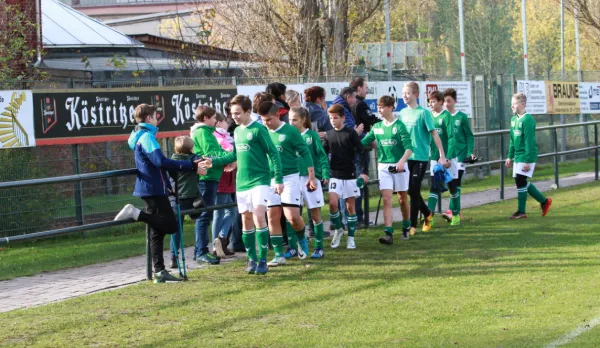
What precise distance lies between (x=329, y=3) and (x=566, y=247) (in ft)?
41.3

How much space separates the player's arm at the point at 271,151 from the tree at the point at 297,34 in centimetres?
1143

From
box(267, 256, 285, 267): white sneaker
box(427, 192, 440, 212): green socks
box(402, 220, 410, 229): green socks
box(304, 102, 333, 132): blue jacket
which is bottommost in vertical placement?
box(267, 256, 285, 267): white sneaker

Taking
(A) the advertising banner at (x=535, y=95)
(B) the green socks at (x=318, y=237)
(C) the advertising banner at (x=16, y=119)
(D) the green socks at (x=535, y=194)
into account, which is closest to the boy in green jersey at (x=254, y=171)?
(B) the green socks at (x=318, y=237)

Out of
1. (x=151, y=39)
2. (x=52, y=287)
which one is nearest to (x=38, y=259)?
(x=52, y=287)

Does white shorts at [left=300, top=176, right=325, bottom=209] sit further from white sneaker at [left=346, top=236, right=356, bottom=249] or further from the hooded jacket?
the hooded jacket

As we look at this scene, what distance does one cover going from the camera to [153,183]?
9.65 meters

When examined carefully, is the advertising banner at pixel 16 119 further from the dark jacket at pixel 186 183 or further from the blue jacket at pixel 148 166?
the blue jacket at pixel 148 166

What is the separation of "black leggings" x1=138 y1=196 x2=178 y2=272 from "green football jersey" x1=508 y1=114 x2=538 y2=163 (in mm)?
6399

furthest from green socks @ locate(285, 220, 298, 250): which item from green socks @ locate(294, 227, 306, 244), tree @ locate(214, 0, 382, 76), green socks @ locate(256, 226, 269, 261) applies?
tree @ locate(214, 0, 382, 76)

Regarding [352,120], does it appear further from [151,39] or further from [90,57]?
[151,39]

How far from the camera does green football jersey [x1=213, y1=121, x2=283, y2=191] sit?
32.2ft

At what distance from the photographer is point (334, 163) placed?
11742 millimetres

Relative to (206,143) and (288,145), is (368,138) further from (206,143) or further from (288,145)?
(206,143)

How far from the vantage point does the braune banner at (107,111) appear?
46.6ft
